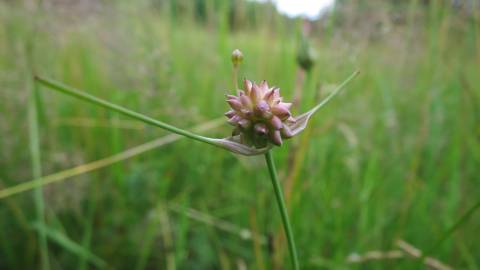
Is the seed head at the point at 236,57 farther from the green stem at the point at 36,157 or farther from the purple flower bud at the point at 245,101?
the green stem at the point at 36,157

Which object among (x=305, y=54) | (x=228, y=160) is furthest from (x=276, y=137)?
(x=228, y=160)

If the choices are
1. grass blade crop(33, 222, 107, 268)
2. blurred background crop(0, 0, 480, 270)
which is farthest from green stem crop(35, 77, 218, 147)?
grass blade crop(33, 222, 107, 268)

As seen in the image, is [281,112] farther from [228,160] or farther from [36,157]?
[228,160]

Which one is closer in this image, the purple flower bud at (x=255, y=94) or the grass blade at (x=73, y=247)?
the purple flower bud at (x=255, y=94)

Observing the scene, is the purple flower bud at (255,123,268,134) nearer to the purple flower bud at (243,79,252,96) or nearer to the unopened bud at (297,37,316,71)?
the purple flower bud at (243,79,252,96)

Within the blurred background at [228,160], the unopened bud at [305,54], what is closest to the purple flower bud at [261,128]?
the blurred background at [228,160]

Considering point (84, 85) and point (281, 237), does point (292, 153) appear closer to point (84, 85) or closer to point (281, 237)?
point (281, 237)

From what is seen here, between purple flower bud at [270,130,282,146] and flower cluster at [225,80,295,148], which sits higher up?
flower cluster at [225,80,295,148]

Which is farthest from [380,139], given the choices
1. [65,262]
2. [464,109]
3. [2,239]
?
[2,239]
